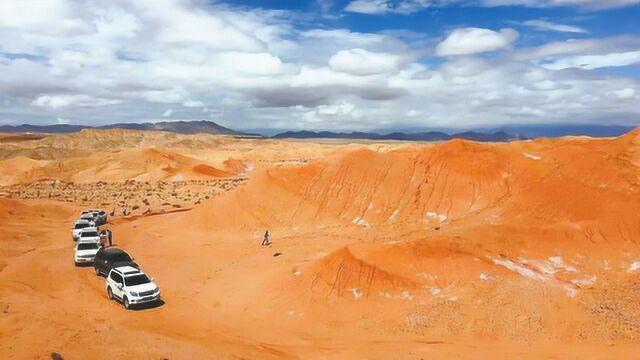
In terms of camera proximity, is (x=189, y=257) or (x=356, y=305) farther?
(x=189, y=257)

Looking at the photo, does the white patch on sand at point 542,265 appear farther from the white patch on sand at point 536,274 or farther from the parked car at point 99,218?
the parked car at point 99,218

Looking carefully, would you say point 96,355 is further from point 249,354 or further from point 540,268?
point 540,268

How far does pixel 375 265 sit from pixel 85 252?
17.8 metres

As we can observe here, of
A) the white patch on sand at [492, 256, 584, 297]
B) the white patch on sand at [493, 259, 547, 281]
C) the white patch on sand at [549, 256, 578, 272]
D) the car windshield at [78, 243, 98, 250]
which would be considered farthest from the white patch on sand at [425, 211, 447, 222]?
the car windshield at [78, 243, 98, 250]

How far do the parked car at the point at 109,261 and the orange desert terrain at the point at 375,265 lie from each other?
122cm

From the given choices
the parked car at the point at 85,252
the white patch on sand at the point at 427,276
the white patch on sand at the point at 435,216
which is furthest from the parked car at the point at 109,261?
the white patch on sand at the point at 435,216

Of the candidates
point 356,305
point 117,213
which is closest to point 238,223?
point 117,213

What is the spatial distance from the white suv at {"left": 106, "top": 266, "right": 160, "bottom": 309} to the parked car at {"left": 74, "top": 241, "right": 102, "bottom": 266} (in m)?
7.63

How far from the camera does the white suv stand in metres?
22.8

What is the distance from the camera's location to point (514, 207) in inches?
1417

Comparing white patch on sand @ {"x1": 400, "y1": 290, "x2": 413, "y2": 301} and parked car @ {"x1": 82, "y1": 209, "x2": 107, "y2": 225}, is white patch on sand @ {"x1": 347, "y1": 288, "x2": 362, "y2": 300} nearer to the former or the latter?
white patch on sand @ {"x1": 400, "y1": 290, "x2": 413, "y2": 301}

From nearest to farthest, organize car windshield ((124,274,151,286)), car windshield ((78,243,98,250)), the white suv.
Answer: the white suv
car windshield ((124,274,151,286))
car windshield ((78,243,98,250))

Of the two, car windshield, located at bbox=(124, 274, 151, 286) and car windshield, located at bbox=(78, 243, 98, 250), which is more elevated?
car windshield, located at bbox=(124, 274, 151, 286)

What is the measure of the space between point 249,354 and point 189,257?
17649 mm
